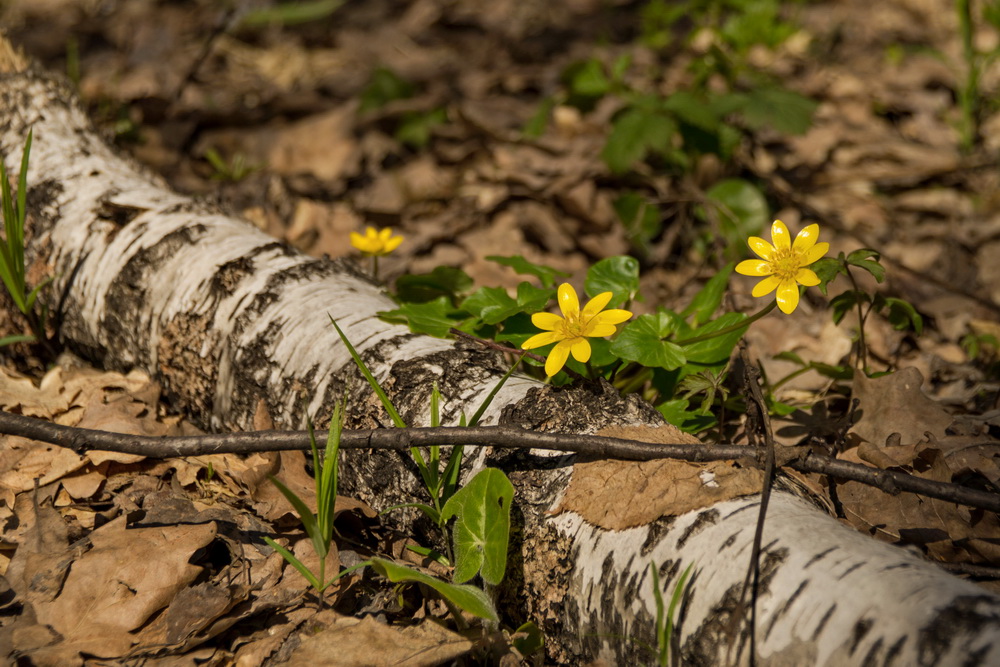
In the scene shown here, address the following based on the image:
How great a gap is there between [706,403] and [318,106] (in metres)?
4.35

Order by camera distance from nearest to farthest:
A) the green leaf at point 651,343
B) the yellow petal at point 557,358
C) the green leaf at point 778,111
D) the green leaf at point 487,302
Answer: the yellow petal at point 557,358 → the green leaf at point 651,343 → the green leaf at point 487,302 → the green leaf at point 778,111

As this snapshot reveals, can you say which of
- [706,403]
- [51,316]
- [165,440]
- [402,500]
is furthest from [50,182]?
[706,403]

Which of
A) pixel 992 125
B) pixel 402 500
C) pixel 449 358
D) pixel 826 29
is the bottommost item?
pixel 402 500

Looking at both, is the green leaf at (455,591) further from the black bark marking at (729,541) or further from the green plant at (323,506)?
the black bark marking at (729,541)

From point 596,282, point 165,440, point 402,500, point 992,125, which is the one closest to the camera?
point 165,440

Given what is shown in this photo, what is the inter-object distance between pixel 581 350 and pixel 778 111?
2.74 meters

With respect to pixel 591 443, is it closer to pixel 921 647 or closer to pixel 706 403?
pixel 706 403

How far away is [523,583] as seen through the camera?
167 cm

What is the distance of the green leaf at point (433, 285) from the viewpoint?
2.50m

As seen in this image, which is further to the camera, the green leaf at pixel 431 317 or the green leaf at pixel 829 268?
the green leaf at pixel 431 317

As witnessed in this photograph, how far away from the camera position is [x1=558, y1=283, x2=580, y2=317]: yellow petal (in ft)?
5.90

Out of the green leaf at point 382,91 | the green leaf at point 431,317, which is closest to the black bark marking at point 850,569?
the green leaf at point 431,317

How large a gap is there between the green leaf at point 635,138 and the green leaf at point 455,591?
2.69 meters

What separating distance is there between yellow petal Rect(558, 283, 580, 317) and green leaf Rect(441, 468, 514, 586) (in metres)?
0.48
